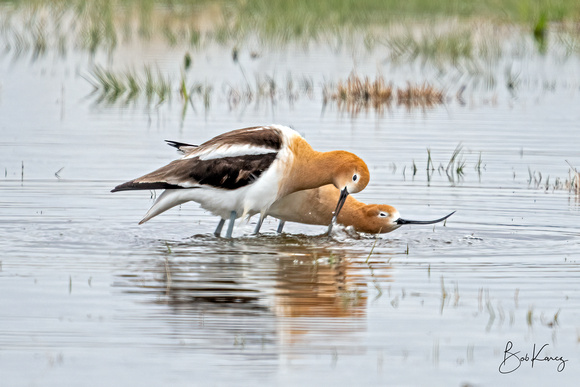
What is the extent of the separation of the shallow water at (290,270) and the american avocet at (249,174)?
25 cm

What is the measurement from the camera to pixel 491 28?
2630 cm

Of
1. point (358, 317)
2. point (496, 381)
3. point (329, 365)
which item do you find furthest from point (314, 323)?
point (496, 381)

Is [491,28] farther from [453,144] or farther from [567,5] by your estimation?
[453,144]

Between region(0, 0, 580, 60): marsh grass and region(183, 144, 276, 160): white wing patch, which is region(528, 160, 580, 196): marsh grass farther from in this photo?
region(0, 0, 580, 60): marsh grass

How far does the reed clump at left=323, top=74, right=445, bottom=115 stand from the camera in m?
16.2

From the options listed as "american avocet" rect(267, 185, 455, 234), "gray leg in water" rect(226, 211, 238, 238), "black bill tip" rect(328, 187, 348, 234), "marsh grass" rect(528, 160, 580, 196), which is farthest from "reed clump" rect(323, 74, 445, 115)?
"gray leg in water" rect(226, 211, 238, 238)

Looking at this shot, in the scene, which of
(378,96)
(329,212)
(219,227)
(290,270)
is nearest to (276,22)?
(378,96)

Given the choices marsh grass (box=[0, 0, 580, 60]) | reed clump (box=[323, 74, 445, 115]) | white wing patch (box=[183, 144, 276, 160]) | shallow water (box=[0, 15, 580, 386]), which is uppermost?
marsh grass (box=[0, 0, 580, 60])

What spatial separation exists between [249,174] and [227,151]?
266mm

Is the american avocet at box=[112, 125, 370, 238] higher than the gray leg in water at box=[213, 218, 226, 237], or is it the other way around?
the american avocet at box=[112, 125, 370, 238]

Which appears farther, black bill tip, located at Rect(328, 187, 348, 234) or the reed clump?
the reed clump

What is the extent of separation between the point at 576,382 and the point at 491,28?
22.0 metres

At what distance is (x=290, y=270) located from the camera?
7215 mm

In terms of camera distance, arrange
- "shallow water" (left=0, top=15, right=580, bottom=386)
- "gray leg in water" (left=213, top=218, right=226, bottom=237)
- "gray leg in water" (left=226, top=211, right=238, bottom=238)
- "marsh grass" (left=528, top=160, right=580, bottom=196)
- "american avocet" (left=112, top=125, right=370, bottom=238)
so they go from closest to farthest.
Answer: "shallow water" (left=0, top=15, right=580, bottom=386)
"american avocet" (left=112, top=125, right=370, bottom=238)
"gray leg in water" (left=226, top=211, right=238, bottom=238)
"gray leg in water" (left=213, top=218, right=226, bottom=237)
"marsh grass" (left=528, top=160, right=580, bottom=196)
